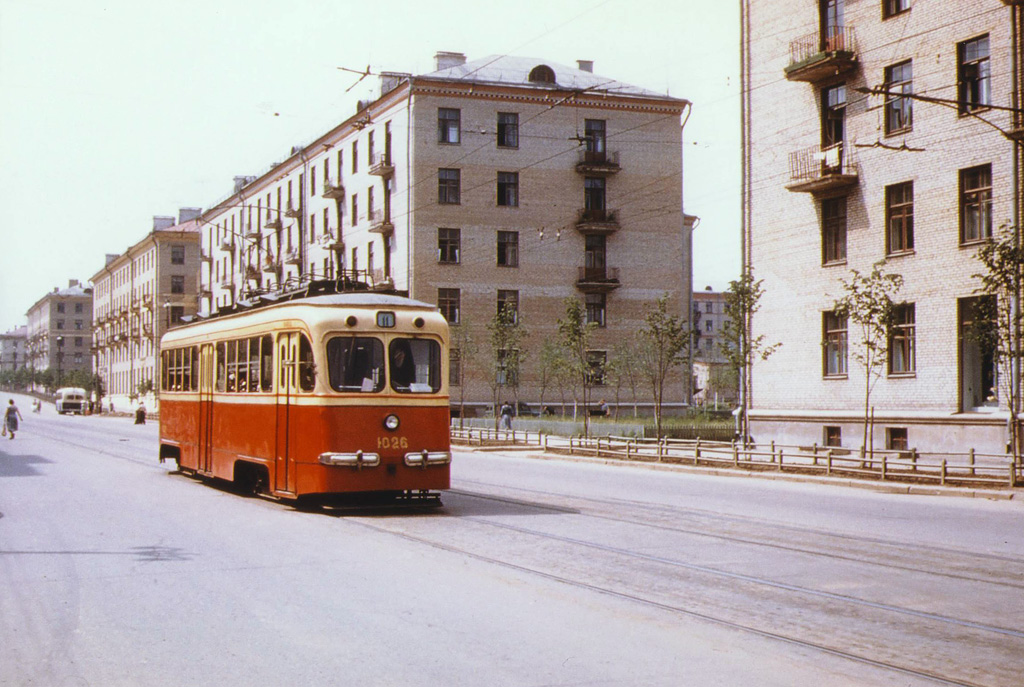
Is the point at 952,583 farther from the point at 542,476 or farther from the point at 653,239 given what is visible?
the point at 653,239

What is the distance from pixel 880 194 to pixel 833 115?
309cm

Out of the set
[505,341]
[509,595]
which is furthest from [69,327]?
[509,595]

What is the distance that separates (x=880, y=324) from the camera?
26156mm

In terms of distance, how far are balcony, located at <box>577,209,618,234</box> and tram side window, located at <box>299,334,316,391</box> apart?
40.9 m

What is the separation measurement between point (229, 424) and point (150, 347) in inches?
3411

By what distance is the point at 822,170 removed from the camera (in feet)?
101

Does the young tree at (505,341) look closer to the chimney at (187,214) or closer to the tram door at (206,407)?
the tram door at (206,407)

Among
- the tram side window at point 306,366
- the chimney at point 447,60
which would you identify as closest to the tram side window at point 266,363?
the tram side window at point 306,366

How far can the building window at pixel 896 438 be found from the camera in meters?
28.8

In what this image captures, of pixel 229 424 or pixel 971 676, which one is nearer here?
pixel 971 676

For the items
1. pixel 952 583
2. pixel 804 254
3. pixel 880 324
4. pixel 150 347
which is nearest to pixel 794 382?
pixel 804 254

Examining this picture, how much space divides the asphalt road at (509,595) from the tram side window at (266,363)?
1.77m

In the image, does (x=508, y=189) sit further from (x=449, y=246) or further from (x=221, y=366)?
(x=221, y=366)

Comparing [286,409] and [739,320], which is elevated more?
[739,320]
